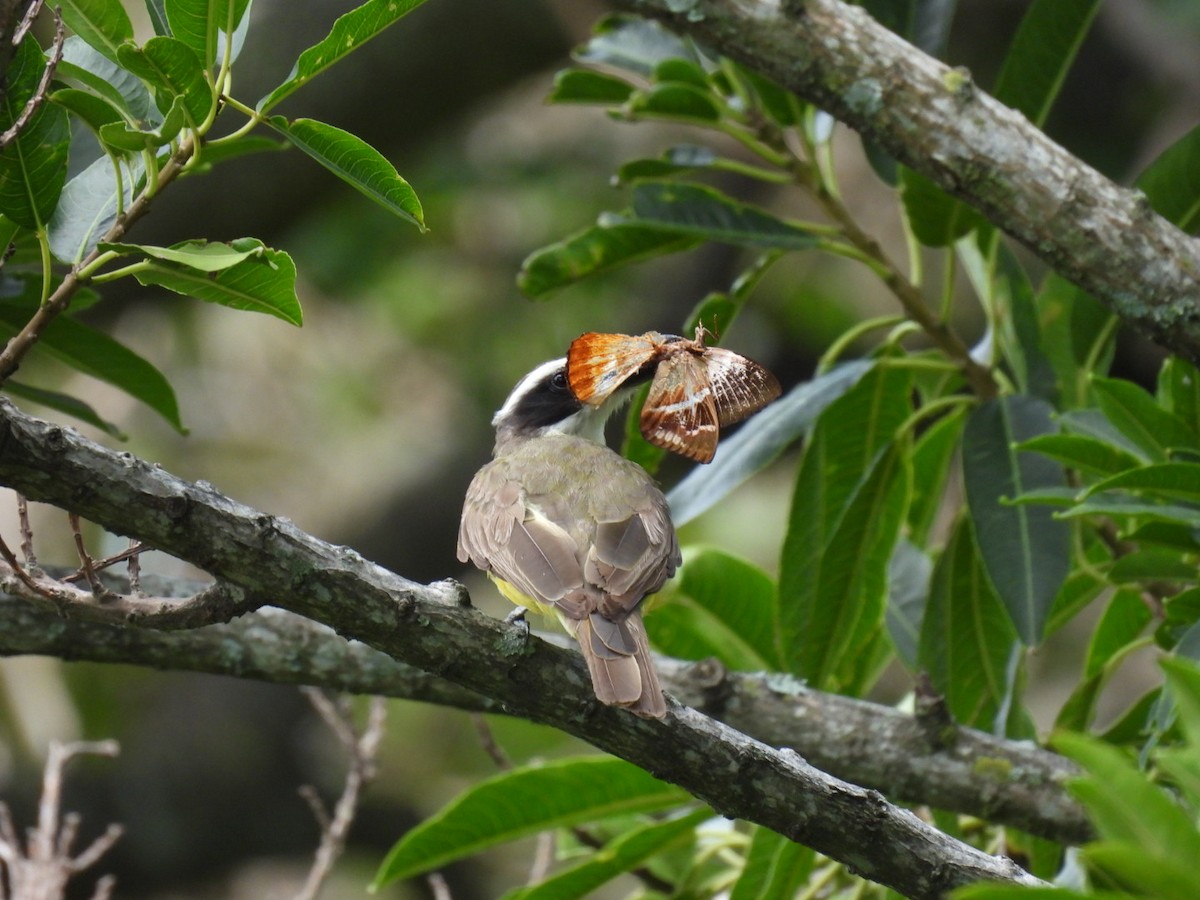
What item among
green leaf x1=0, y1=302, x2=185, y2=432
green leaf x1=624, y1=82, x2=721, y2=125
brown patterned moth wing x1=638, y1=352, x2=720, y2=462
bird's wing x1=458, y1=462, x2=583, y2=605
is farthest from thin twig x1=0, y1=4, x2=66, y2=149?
green leaf x1=624, y1=82, x2=721, y2=125

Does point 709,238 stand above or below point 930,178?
below

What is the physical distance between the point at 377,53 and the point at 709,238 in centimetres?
303

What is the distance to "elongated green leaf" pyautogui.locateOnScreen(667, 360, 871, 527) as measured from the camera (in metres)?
3.56

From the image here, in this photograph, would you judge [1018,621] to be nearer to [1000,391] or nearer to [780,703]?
[780,703]

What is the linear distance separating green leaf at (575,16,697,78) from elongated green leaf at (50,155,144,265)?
191 cm

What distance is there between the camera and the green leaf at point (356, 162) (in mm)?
2115

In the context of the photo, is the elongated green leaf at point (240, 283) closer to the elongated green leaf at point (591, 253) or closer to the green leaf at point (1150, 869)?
the green leaf at point (1150, 869)

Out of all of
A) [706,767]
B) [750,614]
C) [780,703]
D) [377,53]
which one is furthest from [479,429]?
[706,767]

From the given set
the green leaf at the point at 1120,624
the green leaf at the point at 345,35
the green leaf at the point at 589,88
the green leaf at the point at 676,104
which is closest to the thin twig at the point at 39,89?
the green leaf at the point at 345,35

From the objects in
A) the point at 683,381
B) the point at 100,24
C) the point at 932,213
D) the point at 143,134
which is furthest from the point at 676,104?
the point at 143,134

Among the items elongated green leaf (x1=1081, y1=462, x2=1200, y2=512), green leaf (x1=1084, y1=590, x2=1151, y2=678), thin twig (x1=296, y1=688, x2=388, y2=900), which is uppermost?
elongated green leaf (x1=1081, y1=462, x2=1200, y2=512)

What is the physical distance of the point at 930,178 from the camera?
3.08m

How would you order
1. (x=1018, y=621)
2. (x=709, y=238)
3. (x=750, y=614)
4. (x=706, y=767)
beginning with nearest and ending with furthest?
(x=706, y=767) < (x=1018, y=621) < (x=709, y=238) < (x=750, y=614)

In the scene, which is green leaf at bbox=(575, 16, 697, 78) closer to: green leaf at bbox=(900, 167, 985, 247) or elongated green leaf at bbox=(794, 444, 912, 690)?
green leaf at bbox=(900, 167, 985, 247)
